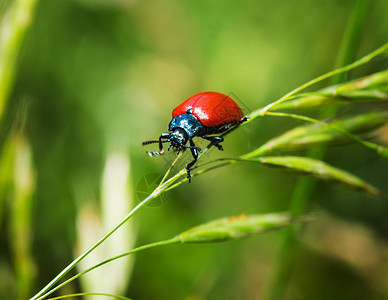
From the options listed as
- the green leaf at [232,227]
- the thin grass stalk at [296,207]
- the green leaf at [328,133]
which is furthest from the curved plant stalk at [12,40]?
the thin grass stalk at [296,207]

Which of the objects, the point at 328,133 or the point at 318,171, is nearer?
the point at 318,171

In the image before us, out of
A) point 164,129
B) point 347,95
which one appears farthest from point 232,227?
point 164,129

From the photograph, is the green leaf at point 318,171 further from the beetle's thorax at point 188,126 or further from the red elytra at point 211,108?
the beetle's thorax at point 188,126

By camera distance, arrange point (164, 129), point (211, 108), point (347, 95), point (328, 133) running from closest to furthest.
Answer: point (347, 95) < point (328, 133) < point (211, 108) < point (164, 129)

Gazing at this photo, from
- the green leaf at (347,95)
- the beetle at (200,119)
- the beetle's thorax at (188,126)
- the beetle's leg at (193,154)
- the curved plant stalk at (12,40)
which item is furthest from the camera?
the beetle's thorax at (188,126)

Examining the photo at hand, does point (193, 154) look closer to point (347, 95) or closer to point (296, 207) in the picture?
point (296, 207)

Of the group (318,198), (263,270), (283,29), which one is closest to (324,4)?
(283,29)

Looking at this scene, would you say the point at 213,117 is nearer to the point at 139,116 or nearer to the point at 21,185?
the point at 21,185
